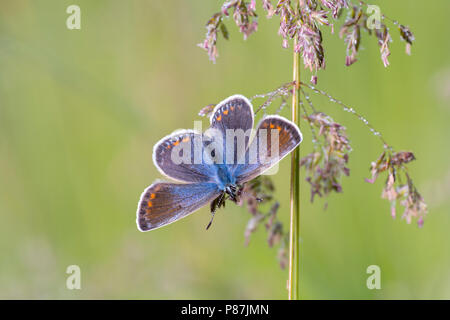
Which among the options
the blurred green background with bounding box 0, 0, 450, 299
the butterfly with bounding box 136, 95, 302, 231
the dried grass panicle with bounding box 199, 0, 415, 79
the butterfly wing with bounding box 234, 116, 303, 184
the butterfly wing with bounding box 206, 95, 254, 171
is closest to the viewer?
the dried grass panicle with bounding box 199, 0, 415, 79

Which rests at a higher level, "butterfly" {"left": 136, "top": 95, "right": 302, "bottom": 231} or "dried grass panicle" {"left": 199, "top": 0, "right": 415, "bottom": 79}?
"dried grass panicle" {"left": 199, "top": 0, "right": 415, "bottom": 79}

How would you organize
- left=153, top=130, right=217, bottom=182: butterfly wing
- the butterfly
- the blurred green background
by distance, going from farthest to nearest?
the blurred green background, left=153, top=130, right=217, bottom=182: butterfly wing, the butterfly

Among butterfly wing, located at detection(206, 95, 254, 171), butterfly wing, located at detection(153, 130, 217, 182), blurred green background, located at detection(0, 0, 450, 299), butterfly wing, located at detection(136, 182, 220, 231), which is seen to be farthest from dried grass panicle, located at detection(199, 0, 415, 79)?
blurred green background, located at detection(0, 0, 450, 299)

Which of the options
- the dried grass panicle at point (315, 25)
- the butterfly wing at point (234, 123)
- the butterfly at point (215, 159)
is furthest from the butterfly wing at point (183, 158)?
the dried grass panicle at point (315, 25)

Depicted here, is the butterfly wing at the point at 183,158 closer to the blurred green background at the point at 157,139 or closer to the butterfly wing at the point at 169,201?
the butterfly wing at the point at 169,201

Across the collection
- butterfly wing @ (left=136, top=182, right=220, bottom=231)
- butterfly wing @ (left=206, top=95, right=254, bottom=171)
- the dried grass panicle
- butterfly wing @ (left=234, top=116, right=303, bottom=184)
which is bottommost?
butterfly wing @ (left=136, top=182, right=220, bottom=231)

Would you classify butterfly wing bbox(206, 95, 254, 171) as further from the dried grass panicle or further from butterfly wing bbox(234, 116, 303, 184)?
the dried grass panicle
